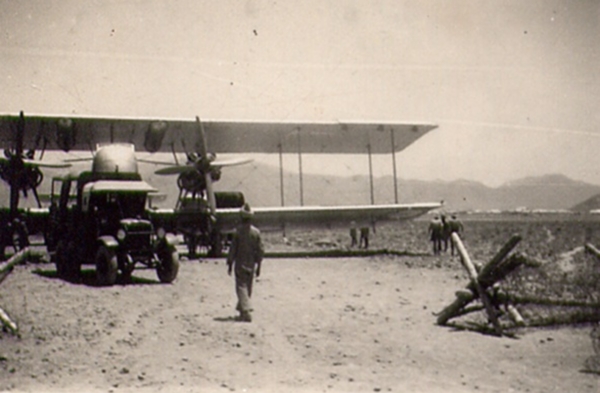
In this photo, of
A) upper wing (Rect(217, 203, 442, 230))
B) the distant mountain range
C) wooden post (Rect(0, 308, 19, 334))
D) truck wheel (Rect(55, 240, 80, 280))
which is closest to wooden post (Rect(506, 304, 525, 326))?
wooden post (Rect(0, 308, 19, 334))

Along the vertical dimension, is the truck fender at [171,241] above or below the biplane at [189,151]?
below

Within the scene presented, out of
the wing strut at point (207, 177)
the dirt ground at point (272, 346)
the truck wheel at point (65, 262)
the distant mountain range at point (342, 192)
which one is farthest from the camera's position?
the distant mountain range at point (342, 192)

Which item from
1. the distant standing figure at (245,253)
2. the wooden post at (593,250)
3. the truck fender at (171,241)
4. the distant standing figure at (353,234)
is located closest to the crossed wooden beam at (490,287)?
the wooden post at (593,250)

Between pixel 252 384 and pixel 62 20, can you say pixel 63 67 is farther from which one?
pixel 252 384

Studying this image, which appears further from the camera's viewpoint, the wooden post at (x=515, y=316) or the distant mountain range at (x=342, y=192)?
the distant mountain range at (x=342, y=192)

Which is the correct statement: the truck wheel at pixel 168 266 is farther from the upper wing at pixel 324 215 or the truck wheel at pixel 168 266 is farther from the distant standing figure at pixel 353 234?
the distant standing figure at pixel 353 234

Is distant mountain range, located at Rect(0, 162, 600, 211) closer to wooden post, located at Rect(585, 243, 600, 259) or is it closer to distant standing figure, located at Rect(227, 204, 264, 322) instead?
wooden post, located at Rect(585, 243, 600, 259)

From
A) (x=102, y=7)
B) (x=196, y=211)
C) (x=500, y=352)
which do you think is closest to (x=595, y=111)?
(x=500, y=352)
